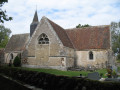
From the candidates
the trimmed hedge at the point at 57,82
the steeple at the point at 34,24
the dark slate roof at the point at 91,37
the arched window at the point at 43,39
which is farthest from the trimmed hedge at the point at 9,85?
the steeple at the point at 34,24

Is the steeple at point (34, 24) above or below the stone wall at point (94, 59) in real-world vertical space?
above

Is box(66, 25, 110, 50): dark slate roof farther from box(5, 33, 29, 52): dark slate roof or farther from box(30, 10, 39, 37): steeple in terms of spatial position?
box(5, 33, 29, 52): dark slate roof

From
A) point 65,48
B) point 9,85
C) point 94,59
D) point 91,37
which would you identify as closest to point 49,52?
point 65,48

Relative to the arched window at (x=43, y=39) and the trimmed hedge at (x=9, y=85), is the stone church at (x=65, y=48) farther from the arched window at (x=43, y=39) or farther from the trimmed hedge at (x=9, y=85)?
the trimmed hedge at (x=9, y=85)

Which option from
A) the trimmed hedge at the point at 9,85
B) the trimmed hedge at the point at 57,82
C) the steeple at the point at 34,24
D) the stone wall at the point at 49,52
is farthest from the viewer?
the steeple at the point at 34,24

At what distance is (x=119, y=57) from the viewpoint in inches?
2120

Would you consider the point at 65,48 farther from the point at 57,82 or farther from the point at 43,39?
the point at 57,82

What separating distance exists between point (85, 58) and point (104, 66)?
343 centimetres

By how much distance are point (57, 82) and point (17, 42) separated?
30091 mm

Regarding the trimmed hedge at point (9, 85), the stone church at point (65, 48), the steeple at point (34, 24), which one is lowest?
the trimmed hedge at point (9, 85)

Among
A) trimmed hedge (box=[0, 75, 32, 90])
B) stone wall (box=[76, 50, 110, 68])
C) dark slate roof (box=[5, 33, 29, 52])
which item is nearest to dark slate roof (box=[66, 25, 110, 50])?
stone wall (box=[76, 50, 110, 68])

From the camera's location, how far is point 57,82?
6309 millimetres

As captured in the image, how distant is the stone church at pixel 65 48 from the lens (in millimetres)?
20234

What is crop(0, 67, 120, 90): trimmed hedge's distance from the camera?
15.9 feet
